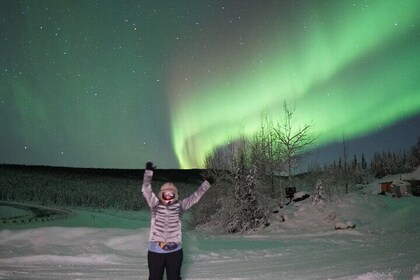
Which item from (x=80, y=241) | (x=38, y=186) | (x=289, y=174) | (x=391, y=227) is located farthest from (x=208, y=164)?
(x=38, y=186)

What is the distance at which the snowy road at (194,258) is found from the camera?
9.26m

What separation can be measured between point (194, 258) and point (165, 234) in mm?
6561

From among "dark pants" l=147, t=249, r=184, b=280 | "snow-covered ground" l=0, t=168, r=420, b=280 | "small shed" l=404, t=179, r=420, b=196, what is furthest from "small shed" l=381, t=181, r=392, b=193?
"dark pants" l=147, t=249, r=184, b=280

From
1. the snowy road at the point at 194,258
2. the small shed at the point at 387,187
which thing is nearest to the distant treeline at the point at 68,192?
the small shed at the point at 387,187

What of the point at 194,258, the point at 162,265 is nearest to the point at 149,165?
the point at 162,265

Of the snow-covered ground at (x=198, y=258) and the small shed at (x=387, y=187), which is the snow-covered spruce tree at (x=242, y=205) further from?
the small shed at (x=387, y=187)

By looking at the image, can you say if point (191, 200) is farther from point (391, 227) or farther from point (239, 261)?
point (391, 227)

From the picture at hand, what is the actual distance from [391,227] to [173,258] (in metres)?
20.4

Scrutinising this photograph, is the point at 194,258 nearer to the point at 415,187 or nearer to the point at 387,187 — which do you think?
the point at 387,187

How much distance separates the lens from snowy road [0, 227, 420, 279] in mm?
9258

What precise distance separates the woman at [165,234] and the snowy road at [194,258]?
328 cm

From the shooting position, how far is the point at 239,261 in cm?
1177

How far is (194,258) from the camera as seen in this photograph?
12211mm

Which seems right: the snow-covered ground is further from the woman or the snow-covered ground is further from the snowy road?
the woman
